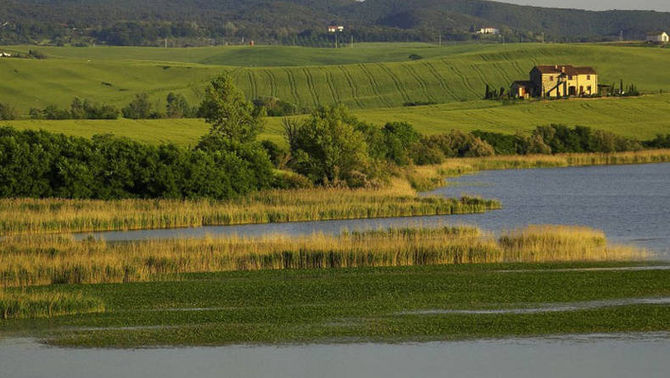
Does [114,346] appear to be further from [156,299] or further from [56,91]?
[56,91]

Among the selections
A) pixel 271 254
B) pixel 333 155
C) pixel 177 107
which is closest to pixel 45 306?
pixel 271 254

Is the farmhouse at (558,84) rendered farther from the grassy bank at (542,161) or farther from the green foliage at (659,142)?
the grassy bank at (542,161)

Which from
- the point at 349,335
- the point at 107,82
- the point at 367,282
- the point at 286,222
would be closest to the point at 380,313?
the point at 349,335

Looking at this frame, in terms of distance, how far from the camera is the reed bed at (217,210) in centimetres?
5697

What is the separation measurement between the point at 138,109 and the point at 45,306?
390 ft

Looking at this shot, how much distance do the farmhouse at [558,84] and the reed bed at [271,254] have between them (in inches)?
4818

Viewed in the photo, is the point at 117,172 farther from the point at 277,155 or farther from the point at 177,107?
the point at 177,107

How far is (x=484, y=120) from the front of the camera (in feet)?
448

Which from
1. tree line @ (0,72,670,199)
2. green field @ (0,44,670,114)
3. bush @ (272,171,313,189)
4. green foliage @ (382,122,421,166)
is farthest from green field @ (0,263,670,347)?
green field @ (0,44,670,114)

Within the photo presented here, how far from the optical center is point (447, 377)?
22.7 metres

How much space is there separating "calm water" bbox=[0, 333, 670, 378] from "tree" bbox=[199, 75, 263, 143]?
→ 61.5 m

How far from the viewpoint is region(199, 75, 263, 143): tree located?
87688 mm

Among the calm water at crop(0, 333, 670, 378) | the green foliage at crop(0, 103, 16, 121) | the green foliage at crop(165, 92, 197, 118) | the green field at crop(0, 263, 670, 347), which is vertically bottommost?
the green foliage at crop(165, 92, 197, 118)

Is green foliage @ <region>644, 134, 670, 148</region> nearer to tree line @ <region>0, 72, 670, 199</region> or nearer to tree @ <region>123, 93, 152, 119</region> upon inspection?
tree line @ <region>0, 72, 670, 199</region>
